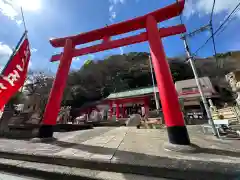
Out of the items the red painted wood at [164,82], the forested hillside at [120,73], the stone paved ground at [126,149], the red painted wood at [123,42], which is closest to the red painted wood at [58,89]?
the red painted wood at [123,42]

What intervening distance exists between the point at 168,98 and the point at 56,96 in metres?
3.44

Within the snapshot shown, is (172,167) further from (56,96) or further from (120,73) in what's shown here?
(120,73)

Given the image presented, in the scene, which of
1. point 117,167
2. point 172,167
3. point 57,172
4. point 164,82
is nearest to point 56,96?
point 57,172

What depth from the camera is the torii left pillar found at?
396 cm

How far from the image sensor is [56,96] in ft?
13.7

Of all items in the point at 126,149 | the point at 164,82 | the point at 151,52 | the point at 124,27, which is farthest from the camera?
the point at 124,27

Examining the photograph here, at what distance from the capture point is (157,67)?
11.0ft

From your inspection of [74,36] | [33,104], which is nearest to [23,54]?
[74,36]

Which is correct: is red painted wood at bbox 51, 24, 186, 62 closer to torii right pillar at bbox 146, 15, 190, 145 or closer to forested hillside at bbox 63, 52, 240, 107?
torii right pillar at bbox 146, 15, 190, 145

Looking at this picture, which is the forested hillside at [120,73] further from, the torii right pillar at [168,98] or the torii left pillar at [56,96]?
the torii right pillar at [168,98]

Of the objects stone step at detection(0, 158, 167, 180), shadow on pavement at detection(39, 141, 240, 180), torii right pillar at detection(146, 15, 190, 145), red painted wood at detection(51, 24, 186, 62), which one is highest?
red painted wood at detection(51, 24, 186, 62)

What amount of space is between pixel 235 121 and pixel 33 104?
15.9 meters

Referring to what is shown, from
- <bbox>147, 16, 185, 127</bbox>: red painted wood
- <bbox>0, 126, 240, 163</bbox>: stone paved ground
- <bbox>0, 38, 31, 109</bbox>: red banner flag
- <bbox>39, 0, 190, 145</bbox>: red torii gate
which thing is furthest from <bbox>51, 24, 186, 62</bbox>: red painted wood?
<bbox>0, 126, 240, 163</bbox>: stone paved ground

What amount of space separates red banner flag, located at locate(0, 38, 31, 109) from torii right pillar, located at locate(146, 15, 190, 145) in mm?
4079
